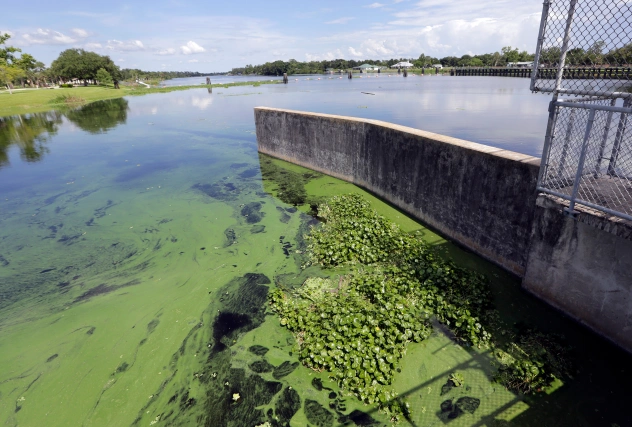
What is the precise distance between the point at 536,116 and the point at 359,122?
1616 centimetres

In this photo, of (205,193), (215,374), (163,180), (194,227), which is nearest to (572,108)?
(215,374)

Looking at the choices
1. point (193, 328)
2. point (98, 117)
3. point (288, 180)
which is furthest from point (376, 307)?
point (98, 117)

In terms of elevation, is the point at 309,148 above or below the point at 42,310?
above

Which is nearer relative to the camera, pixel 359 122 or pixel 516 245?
pixel 516 245

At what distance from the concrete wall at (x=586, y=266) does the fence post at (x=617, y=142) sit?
113cm

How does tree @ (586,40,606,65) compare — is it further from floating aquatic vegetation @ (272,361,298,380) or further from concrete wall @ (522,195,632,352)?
floating aquatic vegetation @ (272,361,298,380)

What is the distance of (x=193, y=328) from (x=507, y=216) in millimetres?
6088

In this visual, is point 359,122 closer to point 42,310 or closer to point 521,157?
point 521,157

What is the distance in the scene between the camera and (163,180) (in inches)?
543

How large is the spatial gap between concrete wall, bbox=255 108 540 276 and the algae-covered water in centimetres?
50

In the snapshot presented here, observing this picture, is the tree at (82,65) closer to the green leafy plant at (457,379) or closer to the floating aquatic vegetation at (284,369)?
the floating aquatic vegetation at (284,369)

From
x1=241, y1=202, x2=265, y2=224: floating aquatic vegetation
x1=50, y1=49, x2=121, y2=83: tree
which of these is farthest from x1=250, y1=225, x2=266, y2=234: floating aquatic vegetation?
x1=50, y1=49, x2=121, y2=83: tree

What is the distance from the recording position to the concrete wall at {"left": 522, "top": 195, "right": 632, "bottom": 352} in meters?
4.34

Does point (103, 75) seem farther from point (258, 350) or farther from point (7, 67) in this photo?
point (258, 350)
